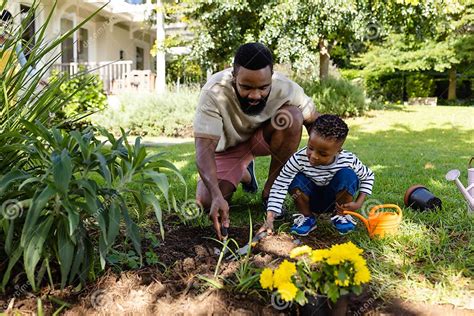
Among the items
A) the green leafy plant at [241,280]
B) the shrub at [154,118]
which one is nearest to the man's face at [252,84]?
the green leafy plant at [241,280]

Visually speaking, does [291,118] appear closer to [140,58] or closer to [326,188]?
[326,188]

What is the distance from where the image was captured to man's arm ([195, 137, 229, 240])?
7.22ft

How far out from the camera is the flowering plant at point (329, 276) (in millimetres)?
1397

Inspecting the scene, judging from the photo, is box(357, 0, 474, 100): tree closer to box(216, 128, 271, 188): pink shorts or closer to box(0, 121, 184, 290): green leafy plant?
box(216, 128, 271, 188): pink shorts

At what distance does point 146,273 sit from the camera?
1.87m

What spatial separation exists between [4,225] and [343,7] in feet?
31.5

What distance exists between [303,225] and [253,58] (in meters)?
0.92

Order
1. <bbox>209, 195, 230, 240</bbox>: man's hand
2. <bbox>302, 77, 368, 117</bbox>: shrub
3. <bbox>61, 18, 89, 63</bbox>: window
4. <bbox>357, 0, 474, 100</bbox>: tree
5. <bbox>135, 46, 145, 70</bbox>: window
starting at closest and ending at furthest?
<bbox>209, 195, 230, 240</bbox>: man's hand < <bbox>302, 77, 368, 117</bbox>: shrub < <bbox>61, 18, 89, 63</bbox>: window < <bbox>357, 0, 474, 100</bbox>: tree < <bbox>135, 46, 145, 70</bbox>: window

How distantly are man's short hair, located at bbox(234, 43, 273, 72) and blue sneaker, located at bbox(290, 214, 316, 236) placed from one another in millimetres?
845

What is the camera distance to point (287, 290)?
1378 mm

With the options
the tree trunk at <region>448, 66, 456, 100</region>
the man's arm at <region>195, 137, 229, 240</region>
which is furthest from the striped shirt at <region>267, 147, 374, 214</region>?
the tree trunk at <region>448, 66, 456, 100</region>

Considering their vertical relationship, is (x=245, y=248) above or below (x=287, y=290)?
below

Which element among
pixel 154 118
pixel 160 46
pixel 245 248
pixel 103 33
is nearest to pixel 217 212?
pixel 245 248

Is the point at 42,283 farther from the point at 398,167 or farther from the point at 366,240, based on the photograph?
the point at 398,167
